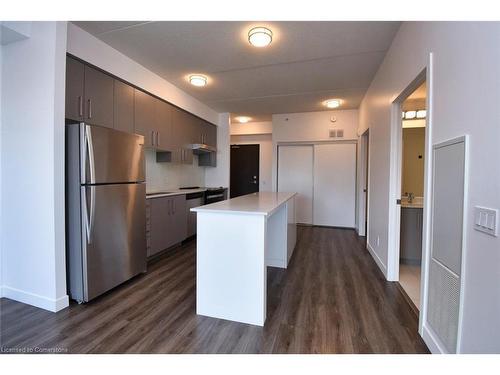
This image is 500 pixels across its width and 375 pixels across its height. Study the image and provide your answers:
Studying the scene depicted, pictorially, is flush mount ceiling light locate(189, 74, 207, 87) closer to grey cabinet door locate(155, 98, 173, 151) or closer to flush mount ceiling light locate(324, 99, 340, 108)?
grey cabinet door locate(155, 98, 173, 151)

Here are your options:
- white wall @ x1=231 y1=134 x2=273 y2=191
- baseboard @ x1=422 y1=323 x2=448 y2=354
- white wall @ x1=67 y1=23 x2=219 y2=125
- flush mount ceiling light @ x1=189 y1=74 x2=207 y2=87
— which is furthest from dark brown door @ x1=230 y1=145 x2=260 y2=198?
baseboard @ x1=422 y1=323 x2=448 y2=354

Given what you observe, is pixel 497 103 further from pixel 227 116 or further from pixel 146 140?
pixel 227 116

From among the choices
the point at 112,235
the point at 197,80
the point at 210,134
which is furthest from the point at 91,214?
the point at 210,134

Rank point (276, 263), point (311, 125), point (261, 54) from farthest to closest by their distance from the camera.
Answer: point (311, 125) < point (276, 263) < point (261, 54)

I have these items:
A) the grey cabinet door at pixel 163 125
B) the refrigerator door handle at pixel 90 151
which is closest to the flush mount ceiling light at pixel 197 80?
the grey cabinet door at pixel 163 125

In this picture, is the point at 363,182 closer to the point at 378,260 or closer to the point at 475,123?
the point at 378,260

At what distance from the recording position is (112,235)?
7.84 ft

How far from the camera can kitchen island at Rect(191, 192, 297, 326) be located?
72.9 inches

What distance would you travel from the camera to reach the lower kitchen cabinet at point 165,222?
3176 millimetres

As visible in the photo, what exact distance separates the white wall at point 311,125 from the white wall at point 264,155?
0.84 metres

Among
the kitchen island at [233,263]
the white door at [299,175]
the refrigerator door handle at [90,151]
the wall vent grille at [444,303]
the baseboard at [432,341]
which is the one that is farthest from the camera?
the white door at [299,175]

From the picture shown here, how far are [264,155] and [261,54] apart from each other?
3.81 m

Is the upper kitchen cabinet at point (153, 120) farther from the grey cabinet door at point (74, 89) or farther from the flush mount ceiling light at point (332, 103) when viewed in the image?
the flush mount ceiling light at point (332, 103)

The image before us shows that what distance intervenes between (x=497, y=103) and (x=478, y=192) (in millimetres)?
410
